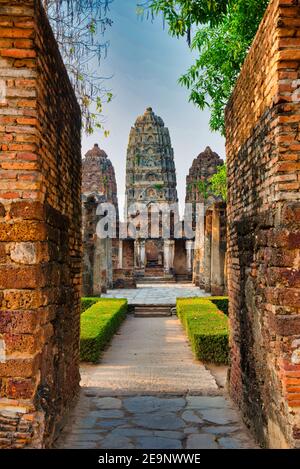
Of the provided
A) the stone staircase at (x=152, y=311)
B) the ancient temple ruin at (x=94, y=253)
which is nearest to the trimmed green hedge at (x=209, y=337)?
the stone staircase at (x=152, y=311)

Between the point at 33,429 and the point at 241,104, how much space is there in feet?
13.0

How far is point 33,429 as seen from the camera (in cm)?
372

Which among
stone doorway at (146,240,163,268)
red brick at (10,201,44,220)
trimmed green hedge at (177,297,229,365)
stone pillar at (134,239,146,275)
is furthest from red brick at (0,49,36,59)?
stone doorway at (146,240,163,268)

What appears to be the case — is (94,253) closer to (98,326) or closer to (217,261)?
(217,261)

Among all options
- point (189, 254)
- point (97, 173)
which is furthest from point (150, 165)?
point (189, 254)

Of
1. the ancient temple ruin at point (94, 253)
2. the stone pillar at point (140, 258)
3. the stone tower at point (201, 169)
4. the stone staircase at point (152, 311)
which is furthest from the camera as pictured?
the stone tower at point (201, 169)

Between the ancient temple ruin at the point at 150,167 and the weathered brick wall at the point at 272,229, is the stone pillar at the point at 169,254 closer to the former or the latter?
the ancient temple ruin at the point at 150,167

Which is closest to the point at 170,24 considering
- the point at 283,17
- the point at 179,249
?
the point at 283,17

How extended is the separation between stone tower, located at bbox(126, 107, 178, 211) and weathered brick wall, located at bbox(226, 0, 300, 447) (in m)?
41.4

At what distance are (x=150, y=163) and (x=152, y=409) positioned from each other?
41.6 metres

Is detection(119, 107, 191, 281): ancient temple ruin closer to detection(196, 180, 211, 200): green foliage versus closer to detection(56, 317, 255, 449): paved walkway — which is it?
detection(196, 180, 211, 200): green foliage

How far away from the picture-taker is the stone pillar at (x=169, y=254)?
29844 millimetres

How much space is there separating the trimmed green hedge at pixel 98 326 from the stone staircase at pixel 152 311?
847mm
